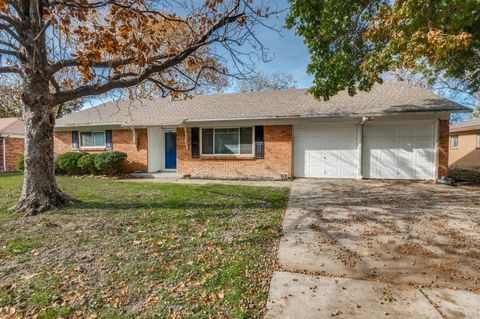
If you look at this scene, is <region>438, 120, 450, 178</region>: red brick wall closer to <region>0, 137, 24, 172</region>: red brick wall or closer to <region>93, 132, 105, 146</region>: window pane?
<region>93, 132, 105, 146</region>: window pane

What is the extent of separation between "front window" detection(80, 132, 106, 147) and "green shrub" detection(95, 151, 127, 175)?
1726 mm

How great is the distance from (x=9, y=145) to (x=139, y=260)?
64.1 ft

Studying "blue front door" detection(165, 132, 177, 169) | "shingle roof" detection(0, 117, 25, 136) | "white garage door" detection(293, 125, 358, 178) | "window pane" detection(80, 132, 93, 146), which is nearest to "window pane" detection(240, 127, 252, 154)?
"white garage door" detection(293, 125, 358, 178)

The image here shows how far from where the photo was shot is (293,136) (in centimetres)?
1152

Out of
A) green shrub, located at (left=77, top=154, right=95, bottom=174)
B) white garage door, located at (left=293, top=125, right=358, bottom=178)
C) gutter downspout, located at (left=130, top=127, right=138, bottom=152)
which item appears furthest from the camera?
gutter downspout, located at (left=130, top=127, right=138, bottom=152)

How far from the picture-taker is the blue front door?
13641 millimetres

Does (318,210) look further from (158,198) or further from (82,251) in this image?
(82,251)

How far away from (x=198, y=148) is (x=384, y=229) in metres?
9.02

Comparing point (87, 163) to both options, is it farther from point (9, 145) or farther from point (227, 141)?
point (9, 145)

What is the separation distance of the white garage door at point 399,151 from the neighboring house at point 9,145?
21055 mm

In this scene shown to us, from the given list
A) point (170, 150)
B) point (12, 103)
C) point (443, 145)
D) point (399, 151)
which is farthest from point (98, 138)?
point (443, 145)

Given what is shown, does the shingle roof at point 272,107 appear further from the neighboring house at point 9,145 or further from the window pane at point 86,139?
the neighboring house at point 9,145

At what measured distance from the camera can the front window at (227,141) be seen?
11.9 m

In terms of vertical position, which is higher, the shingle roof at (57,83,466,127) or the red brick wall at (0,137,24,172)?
the shingle roof at (57,83,466,127)
